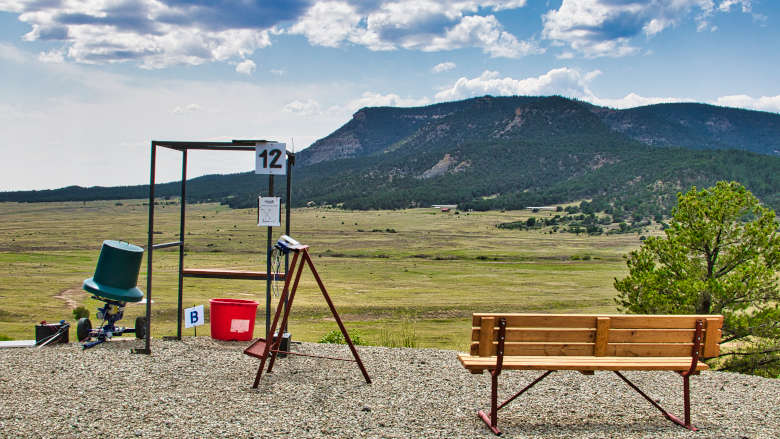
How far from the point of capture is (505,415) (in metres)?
6.97

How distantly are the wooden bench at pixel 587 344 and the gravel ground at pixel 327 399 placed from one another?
488 millimetres

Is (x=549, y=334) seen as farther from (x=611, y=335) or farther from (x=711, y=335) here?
(x=711, y=335)

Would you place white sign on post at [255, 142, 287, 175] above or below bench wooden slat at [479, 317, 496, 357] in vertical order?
above

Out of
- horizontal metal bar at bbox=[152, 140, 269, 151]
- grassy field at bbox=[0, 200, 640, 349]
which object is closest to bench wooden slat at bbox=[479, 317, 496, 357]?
horizontal metal bar at bbox=[152, 140, 269, 151]

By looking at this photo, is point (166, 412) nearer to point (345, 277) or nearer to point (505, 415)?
point (505, 415)

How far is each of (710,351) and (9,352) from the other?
27.8 ft

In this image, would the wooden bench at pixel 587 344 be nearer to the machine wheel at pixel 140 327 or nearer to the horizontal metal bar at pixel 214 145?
the horizontal metal bar at pixel 214 145

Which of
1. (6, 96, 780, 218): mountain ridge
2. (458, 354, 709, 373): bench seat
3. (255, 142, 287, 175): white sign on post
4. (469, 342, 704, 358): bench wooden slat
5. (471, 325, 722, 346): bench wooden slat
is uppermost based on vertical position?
(6, 96, 780, 218): mountain ridge

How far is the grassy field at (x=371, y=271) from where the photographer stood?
108 ft

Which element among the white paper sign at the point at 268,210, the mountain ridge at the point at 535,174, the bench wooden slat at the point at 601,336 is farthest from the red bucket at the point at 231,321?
the mountain ridge at the point at 535,174

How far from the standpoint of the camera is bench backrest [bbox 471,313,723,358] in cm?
648

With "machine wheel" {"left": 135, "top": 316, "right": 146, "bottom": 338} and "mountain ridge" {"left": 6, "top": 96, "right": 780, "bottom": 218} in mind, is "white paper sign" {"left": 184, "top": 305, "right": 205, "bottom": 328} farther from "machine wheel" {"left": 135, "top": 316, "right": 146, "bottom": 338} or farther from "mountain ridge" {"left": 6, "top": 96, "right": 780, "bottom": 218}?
"mountain ridge" {"left": 6, "top": 96, "right": 780, "bottom": 218}

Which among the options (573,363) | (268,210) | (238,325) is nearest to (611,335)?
(573,363)

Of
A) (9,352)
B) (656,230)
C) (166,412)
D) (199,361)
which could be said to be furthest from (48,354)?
(656,230)
